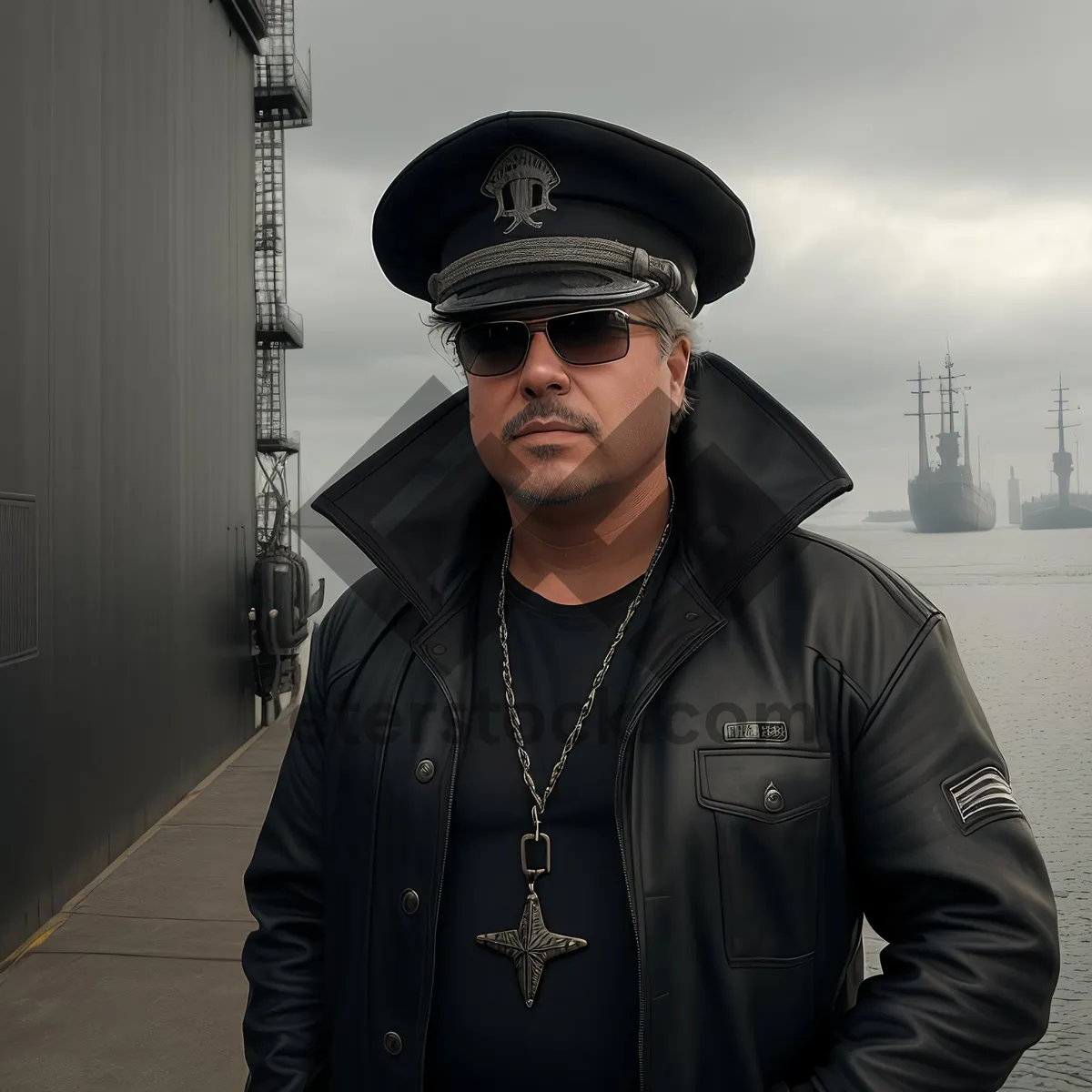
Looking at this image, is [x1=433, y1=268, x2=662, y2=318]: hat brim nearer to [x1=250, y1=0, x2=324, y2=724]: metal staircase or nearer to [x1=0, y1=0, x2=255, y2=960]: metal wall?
[x1=0, y1=0, x2=255, y2=960]: metal wall

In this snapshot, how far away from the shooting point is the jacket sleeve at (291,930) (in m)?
2.11

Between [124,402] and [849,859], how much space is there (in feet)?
26.3

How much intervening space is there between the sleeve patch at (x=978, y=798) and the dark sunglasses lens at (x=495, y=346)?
114 cm

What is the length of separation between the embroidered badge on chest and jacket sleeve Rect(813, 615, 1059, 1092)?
138 mm

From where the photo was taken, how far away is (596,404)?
2.05 metres

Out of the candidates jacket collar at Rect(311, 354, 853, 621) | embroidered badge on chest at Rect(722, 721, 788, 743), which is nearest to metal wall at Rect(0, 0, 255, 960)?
jacket collar at Rect(311, 354, 853, 621)

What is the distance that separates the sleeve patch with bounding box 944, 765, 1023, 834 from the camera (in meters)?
1.70

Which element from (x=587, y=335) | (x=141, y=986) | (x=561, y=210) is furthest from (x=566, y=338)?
(x=141, y=986)

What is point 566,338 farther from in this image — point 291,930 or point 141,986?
point 141,986

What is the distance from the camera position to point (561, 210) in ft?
6.95

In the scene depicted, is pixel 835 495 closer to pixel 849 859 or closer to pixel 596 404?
pixel 596 404

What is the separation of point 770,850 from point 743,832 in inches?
2.2

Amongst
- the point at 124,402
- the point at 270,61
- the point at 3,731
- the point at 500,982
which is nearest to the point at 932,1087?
the point at 500,982

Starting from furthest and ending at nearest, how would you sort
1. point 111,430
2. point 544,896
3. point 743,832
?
point 111,430 → point 544,896 → point 743,832
